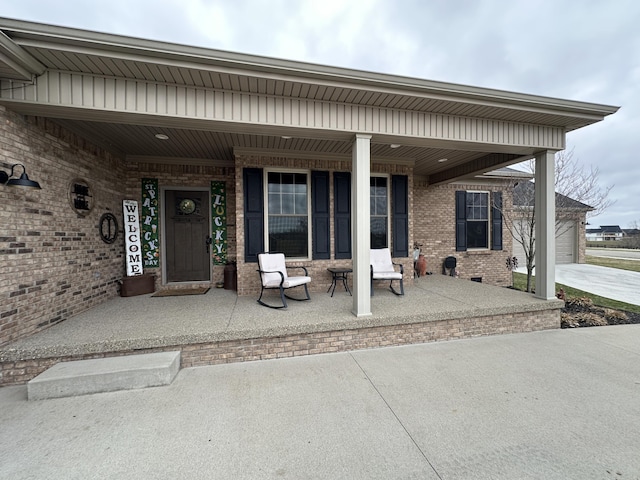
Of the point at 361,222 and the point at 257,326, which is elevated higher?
the point at 361,222

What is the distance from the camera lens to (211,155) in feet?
16.3

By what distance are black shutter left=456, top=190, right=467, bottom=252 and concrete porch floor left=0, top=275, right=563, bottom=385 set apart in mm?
2878

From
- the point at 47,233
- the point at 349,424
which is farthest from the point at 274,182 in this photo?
the point at 349,424

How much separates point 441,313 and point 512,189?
5982 mm

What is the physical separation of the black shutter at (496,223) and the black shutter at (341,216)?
4.85 meters

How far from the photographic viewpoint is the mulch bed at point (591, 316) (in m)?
4.16

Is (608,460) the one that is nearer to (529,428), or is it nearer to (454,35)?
(529,428)

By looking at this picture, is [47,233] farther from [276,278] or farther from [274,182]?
[274,182]

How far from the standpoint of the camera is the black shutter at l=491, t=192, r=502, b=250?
24.1 ft

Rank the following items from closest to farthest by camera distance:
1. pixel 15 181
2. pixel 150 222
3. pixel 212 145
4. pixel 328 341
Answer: pixel 15 181
pixel 328 341
pixel 212 145
pixel 150 222

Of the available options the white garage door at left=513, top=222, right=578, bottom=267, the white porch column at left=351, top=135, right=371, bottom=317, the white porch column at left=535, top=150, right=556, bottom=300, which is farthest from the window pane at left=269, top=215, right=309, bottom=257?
the white garage door at left=513, top=222, right=578, bottom=267

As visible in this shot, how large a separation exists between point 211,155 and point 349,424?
4806 millimetres

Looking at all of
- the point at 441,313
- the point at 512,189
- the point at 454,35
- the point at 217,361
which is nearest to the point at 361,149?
the point at 441,313

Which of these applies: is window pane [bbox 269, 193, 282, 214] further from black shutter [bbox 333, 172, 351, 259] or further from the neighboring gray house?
the neighboring gray house
